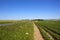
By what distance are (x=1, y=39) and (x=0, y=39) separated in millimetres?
155

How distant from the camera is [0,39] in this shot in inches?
663

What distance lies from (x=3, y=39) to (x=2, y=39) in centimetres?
16

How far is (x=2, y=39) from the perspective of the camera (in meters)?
16.8

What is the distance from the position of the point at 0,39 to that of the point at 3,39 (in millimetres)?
468

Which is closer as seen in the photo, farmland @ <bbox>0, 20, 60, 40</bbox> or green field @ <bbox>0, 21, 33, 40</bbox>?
green field @ <bbox>0, 21, 33, 40</bbox>

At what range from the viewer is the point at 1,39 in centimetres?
1683

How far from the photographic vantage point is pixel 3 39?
55.2 ft

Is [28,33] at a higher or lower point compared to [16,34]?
lower

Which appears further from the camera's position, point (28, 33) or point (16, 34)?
point (28, 33)

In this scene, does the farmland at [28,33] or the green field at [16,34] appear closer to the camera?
the green field at [16,34]

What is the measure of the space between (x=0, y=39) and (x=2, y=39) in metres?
0.31

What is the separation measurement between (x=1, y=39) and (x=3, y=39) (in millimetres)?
313
